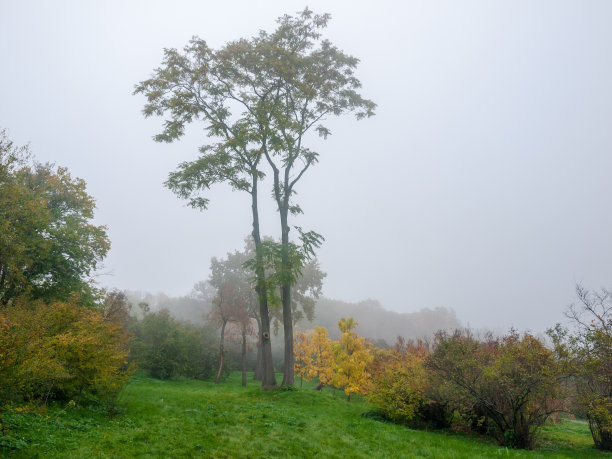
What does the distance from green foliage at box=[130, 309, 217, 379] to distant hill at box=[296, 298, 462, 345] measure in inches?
1735

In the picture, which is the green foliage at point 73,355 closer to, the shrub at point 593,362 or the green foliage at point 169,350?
the shrub at point 593,362

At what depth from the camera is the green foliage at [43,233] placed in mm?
16062

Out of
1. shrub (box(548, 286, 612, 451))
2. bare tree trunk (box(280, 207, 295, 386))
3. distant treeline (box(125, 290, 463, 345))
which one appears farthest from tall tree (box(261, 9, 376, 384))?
distant treeline (box(125, 290, 463, 345))

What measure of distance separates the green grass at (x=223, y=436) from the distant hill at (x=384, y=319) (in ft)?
205

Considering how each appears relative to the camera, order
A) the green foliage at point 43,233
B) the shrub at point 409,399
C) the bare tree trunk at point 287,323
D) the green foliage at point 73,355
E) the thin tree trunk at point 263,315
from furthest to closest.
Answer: the thin tree trunk at point 263,315 < the bare tree trunk at point 287,323 < the green foliage at point 43,233 < the shrub at point 409,399 < the green foliage at point 73,355

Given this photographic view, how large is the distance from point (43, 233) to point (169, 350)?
13.6 metres

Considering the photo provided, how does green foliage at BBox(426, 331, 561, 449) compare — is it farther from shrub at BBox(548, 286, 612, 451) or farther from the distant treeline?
the distant treeline

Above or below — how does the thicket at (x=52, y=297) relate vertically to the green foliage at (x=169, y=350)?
above

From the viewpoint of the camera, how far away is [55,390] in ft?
35.0

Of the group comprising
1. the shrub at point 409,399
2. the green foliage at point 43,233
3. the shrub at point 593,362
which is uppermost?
the green foliage at point 43,233

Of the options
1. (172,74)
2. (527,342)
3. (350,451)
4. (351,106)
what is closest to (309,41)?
(351,106)

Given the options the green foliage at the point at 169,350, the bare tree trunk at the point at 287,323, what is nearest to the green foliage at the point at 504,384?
the bare tree trunk at the point at 287,323

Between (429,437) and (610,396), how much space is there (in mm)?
5982

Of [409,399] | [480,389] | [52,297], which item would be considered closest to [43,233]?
[52,297]
